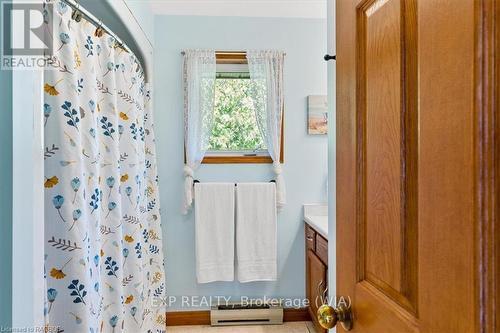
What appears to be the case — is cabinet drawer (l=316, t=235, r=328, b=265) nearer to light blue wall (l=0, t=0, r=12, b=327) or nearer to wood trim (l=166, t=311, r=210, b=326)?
wood trim (l=166, t=311, r=210, b=326)

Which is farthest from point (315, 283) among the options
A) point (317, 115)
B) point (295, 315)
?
point (317, 115)

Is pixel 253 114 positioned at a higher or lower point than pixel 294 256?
higher

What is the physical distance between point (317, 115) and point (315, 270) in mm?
1216

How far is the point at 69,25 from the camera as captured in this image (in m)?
1.06

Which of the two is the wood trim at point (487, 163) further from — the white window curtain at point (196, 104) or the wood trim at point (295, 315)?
the wood trim at point (295, 315)

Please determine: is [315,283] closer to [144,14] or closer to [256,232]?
[256,232]

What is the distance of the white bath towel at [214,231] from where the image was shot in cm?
257

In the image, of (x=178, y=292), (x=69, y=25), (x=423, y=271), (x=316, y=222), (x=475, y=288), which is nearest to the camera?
(x=475, y=288)

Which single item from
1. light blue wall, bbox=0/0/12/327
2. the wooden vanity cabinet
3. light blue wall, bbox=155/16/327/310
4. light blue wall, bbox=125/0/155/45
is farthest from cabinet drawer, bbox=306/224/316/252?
light blue wall, bbox=0/0/12/327

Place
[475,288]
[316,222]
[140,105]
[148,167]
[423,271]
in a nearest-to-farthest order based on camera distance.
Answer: [475,288] < [423,271] < [140,105] < [148,167] < [316,222]

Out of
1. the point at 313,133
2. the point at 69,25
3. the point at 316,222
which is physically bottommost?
the point at 316,222

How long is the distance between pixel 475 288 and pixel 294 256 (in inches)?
93.7

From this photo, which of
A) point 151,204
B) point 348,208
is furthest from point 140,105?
point 348,208

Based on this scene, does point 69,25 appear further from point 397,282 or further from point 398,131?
point 397,282
